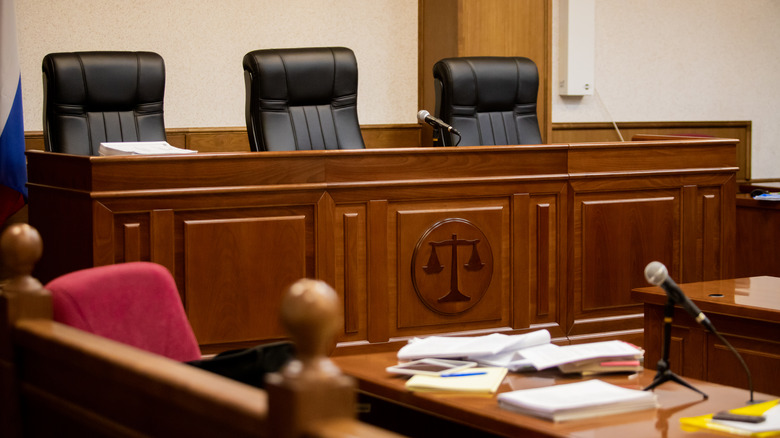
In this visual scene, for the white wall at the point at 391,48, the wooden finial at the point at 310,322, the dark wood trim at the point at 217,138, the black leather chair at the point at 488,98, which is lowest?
the wooden finial at the point at 310,322

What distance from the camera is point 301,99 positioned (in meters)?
4.63

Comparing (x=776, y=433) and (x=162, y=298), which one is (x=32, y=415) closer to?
(x=162, y=298)

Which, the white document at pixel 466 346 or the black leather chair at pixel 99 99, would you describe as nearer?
the white document at pixel 466 346

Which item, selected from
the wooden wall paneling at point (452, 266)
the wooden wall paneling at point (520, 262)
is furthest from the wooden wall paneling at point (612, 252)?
the wooden wall paneling at point (452, 266)

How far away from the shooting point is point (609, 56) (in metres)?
7.09

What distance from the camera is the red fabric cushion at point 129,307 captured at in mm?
1952

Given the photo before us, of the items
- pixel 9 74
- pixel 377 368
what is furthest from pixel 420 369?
pixel 9 74

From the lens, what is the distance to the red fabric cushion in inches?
76.9

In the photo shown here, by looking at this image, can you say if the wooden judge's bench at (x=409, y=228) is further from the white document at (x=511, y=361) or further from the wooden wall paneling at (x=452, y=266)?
the white document at (x=511, y=361)

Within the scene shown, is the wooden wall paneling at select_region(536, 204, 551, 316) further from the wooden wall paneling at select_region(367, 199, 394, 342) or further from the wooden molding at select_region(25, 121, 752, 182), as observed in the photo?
the wooden molding at select_region(25, 121, 752, 182)

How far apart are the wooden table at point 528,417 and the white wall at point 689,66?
4796 millimetres

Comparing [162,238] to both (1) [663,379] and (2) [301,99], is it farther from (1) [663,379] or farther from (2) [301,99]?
(1) [663,379]

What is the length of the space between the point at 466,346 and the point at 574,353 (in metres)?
0.26

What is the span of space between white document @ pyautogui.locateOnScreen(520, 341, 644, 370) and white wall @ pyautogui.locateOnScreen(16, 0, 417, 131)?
390 centimetres
